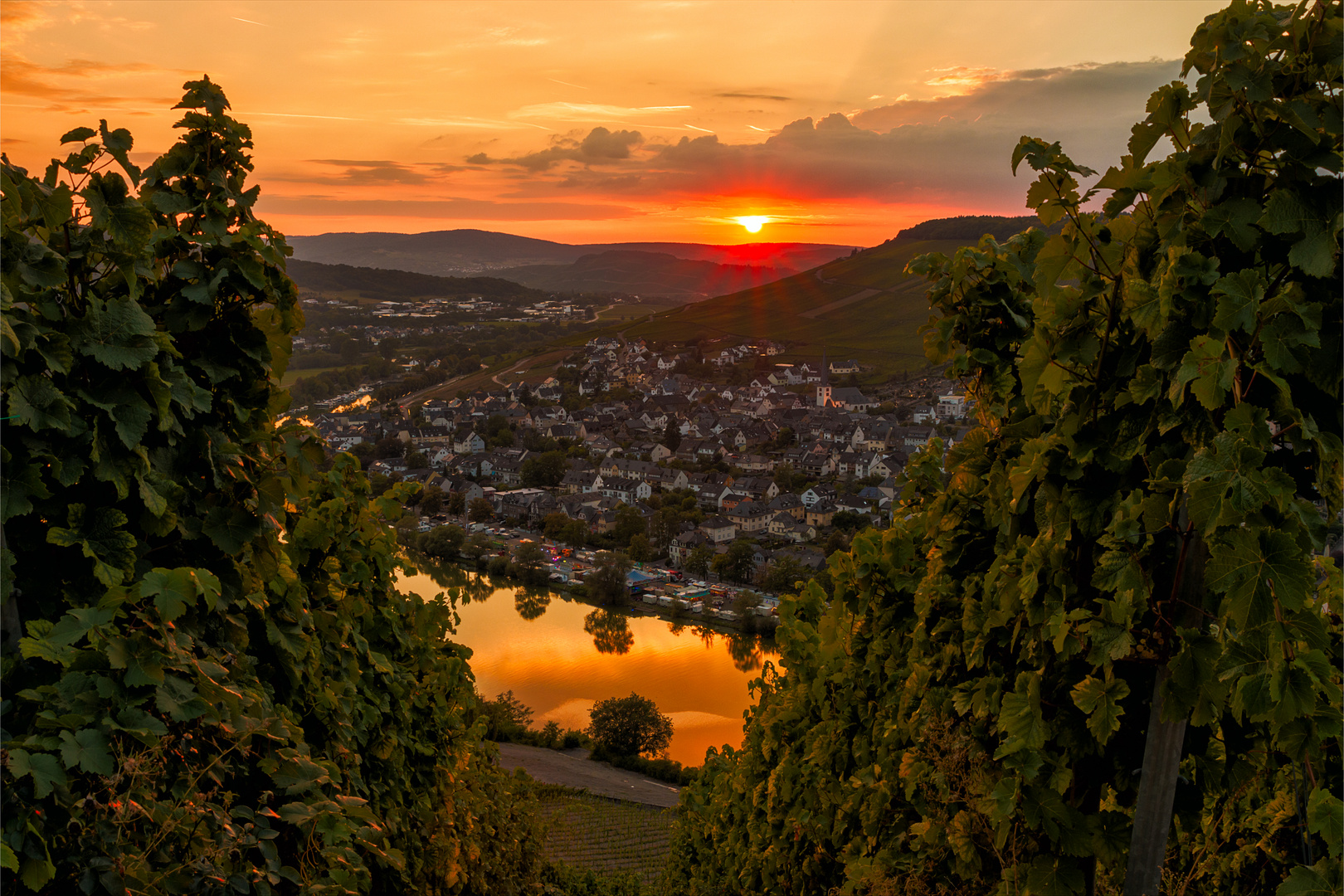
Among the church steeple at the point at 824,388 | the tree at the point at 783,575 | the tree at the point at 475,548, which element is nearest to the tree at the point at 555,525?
the tree at the point at 475,548

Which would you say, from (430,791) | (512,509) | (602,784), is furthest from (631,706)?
(512,509)

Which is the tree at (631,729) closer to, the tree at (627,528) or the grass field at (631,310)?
the tree at (627,528)

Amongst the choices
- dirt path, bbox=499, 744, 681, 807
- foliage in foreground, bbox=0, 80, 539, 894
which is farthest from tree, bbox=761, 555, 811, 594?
foliage in foreground, bbox=0, 80, 539, 894

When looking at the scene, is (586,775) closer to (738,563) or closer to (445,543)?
(738,563)

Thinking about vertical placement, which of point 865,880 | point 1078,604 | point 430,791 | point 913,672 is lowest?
point 430,791

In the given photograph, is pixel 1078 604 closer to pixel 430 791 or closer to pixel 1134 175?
pixel 1134 175

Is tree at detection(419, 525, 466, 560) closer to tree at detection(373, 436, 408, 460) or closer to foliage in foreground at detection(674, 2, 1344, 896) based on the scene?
tree at detection(373, 436, 408, 460)

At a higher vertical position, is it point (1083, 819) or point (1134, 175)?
point (1134, 175)
